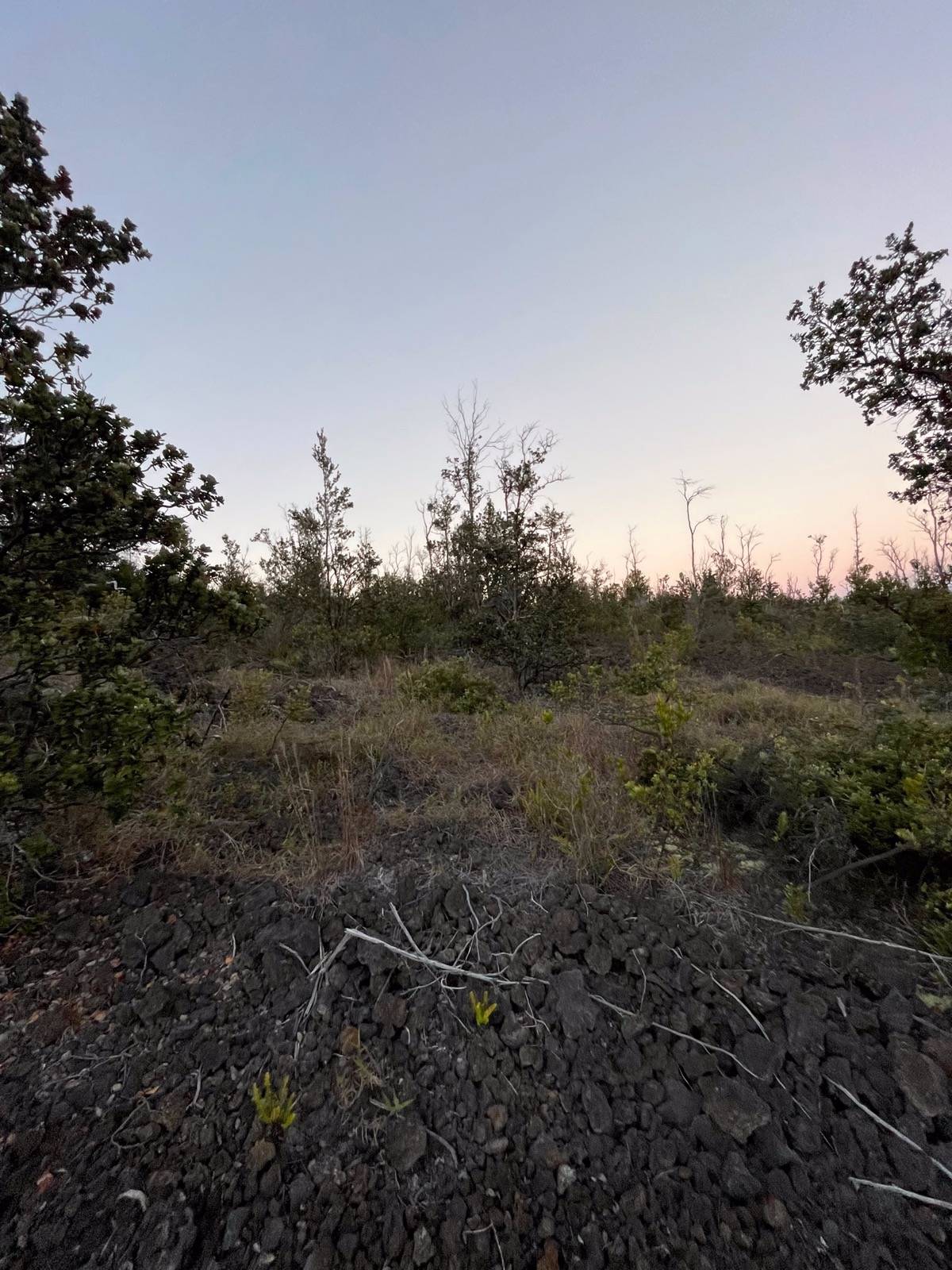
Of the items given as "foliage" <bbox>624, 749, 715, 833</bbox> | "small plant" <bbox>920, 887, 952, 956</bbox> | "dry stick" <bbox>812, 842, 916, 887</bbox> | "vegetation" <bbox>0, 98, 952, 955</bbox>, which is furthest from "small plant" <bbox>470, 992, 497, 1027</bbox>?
"small plant" <bbox>920, 887, 952, 956</bbox>

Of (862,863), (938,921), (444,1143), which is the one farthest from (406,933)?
(938,921)

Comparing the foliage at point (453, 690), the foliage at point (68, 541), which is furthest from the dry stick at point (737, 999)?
the foliage at point (453, 690)

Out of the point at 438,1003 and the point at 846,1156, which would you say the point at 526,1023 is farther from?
the point at 846,1156

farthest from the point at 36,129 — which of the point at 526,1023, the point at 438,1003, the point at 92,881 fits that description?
the point at 526,1023

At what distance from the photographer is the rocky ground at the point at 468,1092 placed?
45.2 inches

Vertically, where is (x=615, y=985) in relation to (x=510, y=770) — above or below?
below

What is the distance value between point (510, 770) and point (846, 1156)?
2081 mm

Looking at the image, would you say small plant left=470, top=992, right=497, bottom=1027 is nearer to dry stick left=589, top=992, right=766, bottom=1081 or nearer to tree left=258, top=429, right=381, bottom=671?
dry stick left=589, top=992, right=766, bottom=1081

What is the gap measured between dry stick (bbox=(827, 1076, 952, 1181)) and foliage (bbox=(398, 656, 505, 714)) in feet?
11.7

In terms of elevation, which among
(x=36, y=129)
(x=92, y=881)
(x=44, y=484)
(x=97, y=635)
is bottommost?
(x=92, y=881)

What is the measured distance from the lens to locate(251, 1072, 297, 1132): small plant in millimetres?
1338

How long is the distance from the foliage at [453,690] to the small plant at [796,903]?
303cm

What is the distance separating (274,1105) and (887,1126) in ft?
5.11

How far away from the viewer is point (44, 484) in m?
2.00
